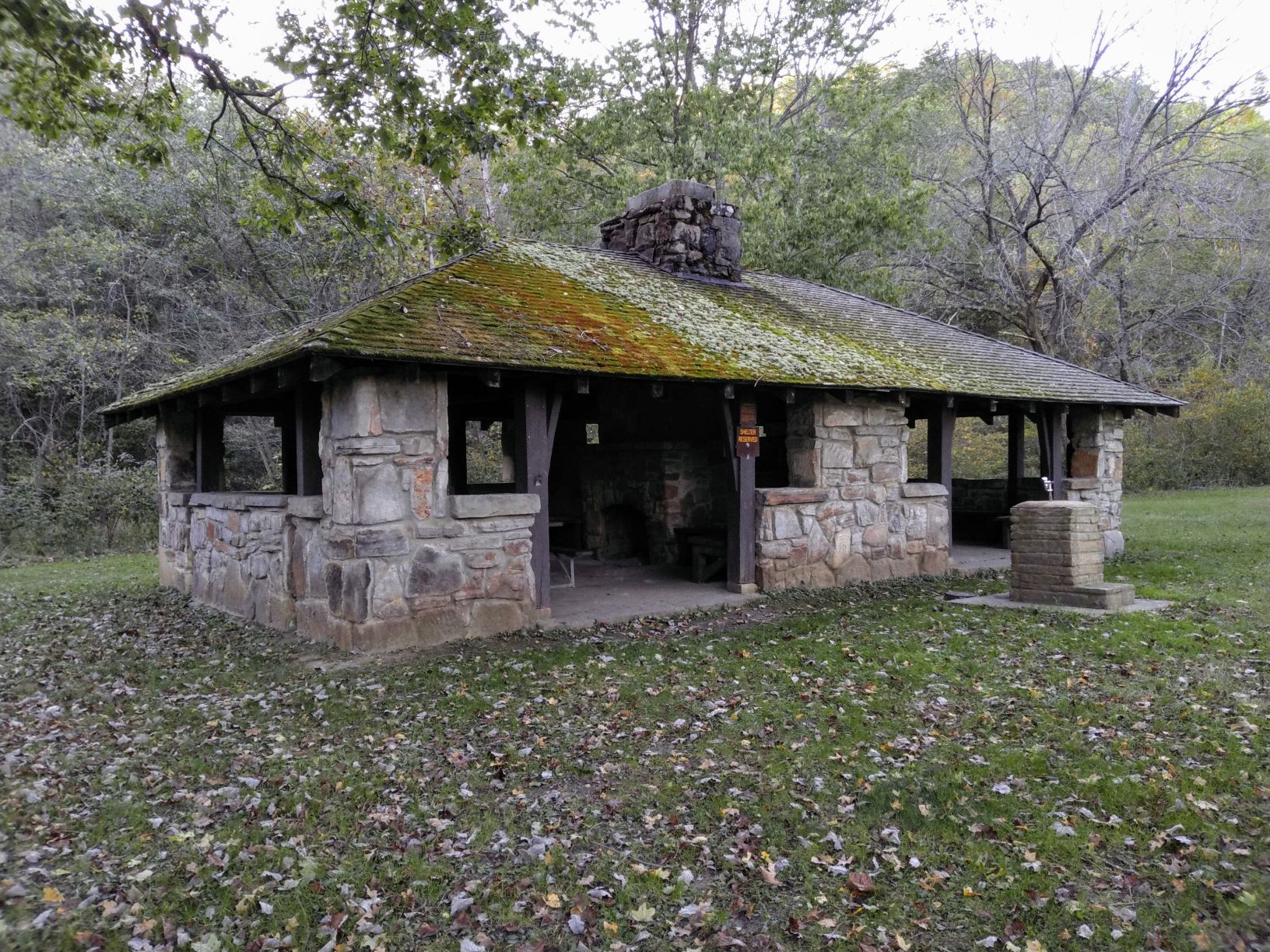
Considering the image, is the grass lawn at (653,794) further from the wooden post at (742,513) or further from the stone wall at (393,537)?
the wooden post at (742,513)

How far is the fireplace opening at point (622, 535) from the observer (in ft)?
41.2

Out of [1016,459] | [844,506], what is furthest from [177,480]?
[1016,459]

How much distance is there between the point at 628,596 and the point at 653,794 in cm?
526

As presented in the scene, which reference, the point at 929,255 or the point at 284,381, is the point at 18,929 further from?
the point at 929,255

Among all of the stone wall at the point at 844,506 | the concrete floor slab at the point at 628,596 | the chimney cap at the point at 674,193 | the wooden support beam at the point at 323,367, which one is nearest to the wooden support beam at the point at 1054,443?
the stone wall at the point at 844,506

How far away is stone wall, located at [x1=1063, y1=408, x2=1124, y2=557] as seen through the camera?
506 inches

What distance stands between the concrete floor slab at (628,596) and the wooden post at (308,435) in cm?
244

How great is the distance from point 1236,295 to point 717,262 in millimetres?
17016

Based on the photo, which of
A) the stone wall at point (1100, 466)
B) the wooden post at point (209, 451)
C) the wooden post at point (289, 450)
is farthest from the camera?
the stone wall at point (1100, 466)

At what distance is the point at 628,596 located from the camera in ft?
31.3

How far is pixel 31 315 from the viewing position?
16781 millimetres

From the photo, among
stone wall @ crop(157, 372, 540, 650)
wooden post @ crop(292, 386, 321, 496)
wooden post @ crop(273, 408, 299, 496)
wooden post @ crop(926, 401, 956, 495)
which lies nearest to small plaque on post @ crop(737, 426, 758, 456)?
stone wall @ crop(157, 372, 540, 650)

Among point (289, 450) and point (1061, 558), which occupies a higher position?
point (289, 450)

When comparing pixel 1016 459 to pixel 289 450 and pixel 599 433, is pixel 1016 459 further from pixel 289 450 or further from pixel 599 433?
pixel 289 450
